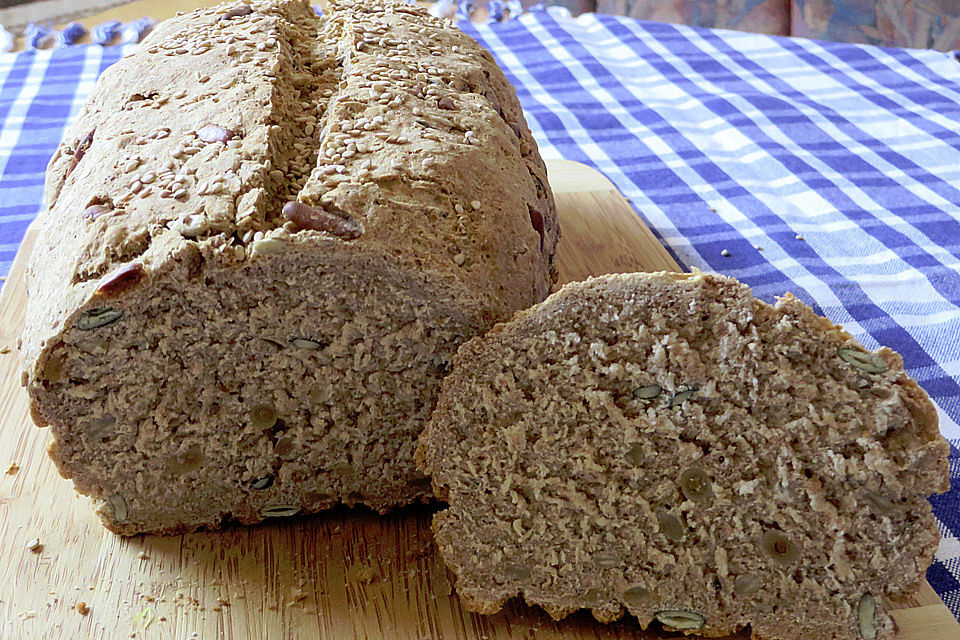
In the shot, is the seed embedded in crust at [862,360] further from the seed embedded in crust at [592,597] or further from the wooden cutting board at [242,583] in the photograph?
the seed embedded in crust at [592,597]

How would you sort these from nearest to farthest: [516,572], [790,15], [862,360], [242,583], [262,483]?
[862,360]
[516,572]
[242,583]
[262,483]
[790,15]

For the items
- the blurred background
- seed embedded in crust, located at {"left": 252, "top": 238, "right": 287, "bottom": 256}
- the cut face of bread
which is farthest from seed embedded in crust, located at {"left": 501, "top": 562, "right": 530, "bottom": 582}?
the blurred background

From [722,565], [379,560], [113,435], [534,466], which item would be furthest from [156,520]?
[722,565]

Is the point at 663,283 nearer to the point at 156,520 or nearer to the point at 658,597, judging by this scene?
the point at 658,597

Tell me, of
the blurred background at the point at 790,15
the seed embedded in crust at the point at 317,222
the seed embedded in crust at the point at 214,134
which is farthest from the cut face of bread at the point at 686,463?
the blurred background at the point at 790,15

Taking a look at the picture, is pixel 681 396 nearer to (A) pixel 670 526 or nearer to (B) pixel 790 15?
(A) pixel 670 526

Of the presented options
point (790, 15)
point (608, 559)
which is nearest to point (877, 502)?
point (608, 559)

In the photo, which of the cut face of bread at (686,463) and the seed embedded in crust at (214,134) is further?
the seed embedded in crust at (214,134)

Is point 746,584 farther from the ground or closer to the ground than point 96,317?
closer to the ground
